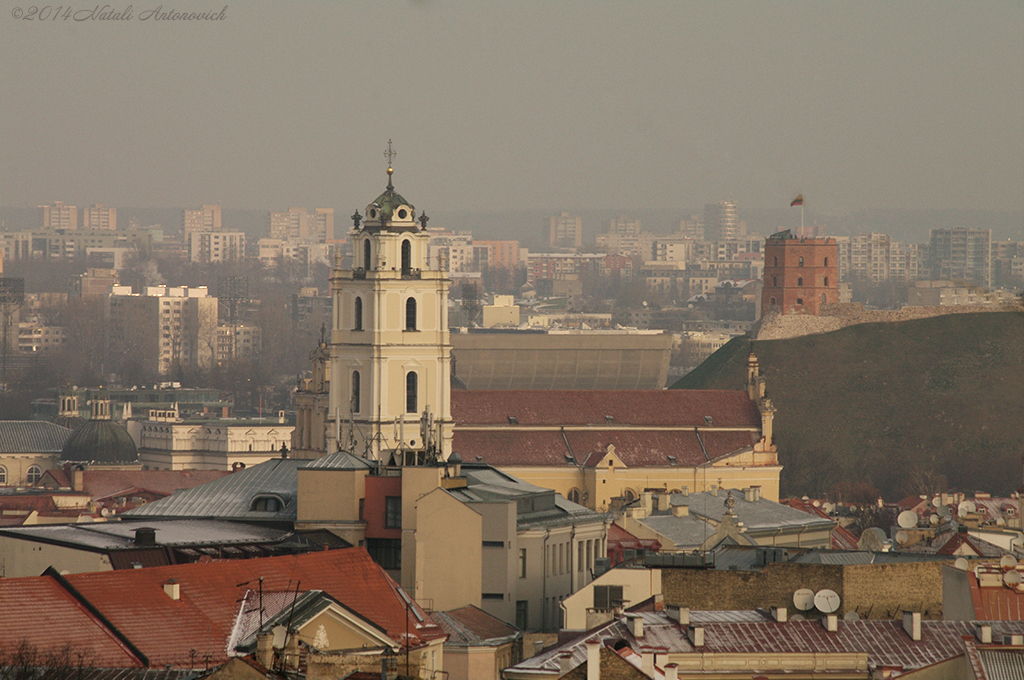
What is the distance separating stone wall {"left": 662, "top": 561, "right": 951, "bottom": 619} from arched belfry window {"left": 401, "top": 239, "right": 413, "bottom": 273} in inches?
1664

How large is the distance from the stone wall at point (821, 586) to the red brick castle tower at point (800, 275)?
106m

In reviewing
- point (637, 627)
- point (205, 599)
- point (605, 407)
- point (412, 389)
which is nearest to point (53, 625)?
point (205, 599)

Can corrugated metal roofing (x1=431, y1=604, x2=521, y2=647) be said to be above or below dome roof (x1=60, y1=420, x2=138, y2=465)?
above

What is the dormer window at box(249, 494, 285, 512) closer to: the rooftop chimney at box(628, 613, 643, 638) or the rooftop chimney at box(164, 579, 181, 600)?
the rooftop chimney at box(164, 579, 181, 600)

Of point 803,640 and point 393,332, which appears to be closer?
point 803,640

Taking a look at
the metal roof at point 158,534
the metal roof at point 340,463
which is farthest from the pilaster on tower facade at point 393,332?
the metal roof at point 158,534

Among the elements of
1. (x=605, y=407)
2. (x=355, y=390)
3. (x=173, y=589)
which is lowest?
(x=605, y=407)

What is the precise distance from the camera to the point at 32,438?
129 m

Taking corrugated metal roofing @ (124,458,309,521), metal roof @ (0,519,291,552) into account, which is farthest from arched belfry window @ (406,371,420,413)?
metal roof @ (0,519,291,552)

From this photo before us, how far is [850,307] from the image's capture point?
485 feet

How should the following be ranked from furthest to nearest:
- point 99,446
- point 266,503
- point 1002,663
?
point 99,446 → point 266,503 → point 1002,663

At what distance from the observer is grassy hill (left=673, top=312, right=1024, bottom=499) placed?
124m

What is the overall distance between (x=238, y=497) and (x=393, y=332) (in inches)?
1041

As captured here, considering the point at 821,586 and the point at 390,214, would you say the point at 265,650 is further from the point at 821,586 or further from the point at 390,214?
the point at 390,214
